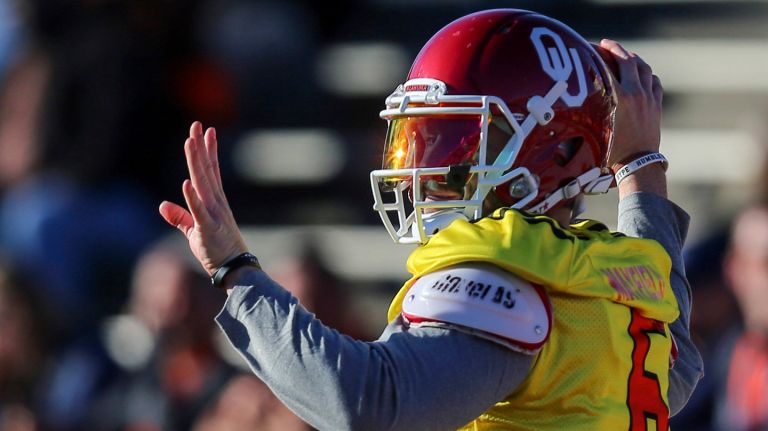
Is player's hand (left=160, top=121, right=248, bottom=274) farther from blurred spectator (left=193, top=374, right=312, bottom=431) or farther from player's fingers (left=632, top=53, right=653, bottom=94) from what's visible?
blurred spectator (left=193, top=374, right=312, bottom=431)

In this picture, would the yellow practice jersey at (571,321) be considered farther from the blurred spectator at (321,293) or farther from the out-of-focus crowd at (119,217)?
the blurred spectator at (321,293)

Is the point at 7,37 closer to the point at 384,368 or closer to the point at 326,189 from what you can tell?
the point at 326,189

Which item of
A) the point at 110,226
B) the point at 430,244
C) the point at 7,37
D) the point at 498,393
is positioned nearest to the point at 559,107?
the point at 430,244

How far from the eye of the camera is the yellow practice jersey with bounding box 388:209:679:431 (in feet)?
7.20

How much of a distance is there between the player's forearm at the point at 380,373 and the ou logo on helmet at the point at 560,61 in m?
0.56

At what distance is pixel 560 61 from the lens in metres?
2.52

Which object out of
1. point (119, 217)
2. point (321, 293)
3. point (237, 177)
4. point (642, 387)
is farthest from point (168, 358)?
point (642, 387)

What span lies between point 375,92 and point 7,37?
89.2 inches

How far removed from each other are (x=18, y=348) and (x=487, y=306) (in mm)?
4571

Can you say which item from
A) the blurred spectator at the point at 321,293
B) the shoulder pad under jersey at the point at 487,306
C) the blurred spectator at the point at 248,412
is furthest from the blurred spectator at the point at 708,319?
the shoulder pad under jersey at the point at 487,306

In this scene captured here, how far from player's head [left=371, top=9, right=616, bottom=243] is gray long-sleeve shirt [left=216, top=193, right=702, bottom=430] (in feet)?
1.01

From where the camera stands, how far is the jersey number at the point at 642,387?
91.4 inches

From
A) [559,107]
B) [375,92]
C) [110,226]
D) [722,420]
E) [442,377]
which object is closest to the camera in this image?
[442,377]

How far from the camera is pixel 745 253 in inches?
206
